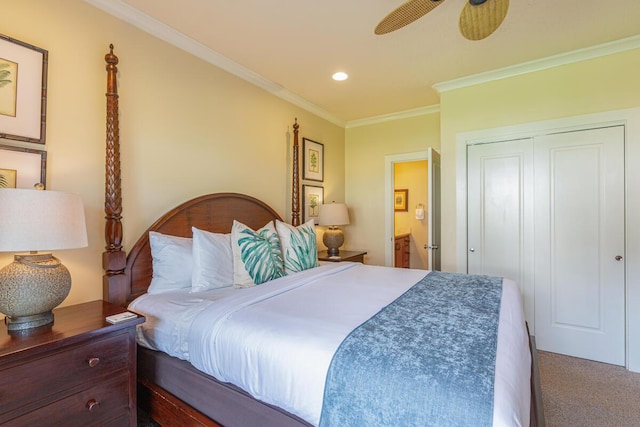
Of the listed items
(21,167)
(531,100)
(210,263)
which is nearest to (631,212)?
(531,100)

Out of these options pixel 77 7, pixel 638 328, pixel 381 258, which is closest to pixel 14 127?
pixel 77 7

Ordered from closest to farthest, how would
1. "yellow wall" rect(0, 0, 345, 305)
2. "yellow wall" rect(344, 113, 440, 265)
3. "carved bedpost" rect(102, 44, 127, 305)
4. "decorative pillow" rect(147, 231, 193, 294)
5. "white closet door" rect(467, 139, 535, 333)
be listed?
"yellow wall" rect(0, 0, 345, 305)
"carved bedpost" rect(102, 44, 127, 305)
"decorative pillow" rect(147, 231, 193, 294)
"white closet door" rect(467, 139, 535, 333)
"yellow wall" rect(344, 113, 440, 265)

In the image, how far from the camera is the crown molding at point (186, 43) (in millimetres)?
2045

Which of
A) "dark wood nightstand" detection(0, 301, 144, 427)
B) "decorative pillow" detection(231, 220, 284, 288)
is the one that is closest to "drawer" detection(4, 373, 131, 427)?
"dark wood nightstand" detection(0, 301, 144, 427)

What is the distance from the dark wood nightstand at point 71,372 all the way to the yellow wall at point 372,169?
3344 millimetres

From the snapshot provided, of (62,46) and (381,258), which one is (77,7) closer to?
(62,46)

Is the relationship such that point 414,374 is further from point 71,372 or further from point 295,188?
point 295,188

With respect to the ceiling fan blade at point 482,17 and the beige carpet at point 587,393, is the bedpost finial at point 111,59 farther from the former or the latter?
the beige carpet at point 587,393

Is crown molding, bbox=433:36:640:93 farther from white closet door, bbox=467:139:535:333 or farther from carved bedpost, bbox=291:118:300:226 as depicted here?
carved bedpost, bbox=291:118:300:226

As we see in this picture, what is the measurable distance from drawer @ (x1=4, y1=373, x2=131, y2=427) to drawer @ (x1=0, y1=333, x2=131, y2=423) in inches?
1.2

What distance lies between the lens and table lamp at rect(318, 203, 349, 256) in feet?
12.6

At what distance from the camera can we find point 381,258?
14.5ft

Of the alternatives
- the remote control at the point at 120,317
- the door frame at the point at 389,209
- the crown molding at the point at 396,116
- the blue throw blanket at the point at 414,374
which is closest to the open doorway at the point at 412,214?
the door frame at the point at 389,209

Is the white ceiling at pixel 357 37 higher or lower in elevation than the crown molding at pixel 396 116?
higher
